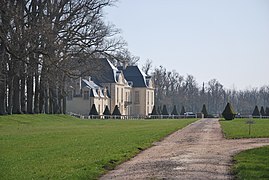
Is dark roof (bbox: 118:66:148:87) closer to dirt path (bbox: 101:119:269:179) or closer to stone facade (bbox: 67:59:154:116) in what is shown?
stone facade (bbox: 67:59:154:116)

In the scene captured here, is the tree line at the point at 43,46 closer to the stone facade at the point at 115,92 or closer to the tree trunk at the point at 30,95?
the tree trunk at the point at 30,95

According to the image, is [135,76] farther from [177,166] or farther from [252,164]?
[177,166]

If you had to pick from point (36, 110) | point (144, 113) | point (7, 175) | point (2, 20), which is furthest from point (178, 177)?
point (144, 113)

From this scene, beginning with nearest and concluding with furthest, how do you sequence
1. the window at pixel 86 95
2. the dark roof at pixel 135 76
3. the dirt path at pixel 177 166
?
the dirt path at pixel 177 166, the window at pixel 86 95, the dark roof at pixel 135 76

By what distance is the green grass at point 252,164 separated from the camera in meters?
13.0

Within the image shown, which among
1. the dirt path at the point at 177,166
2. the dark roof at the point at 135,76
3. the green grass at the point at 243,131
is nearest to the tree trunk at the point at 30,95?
the green grass at the point at 243,131

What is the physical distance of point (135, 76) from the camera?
112 meters

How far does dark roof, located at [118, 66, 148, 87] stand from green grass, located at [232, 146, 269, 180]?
89864 mm

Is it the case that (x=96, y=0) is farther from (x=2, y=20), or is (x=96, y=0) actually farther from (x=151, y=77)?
(x=151, y=77)

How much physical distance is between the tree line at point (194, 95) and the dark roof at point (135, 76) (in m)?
6.06

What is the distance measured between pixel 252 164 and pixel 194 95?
128 meters

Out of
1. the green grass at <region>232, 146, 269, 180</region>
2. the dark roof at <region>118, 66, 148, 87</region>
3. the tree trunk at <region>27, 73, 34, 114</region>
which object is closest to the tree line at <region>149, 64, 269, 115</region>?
the dark roof at <region>118, 66, 148, 87</region>

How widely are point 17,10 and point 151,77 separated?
7289cm

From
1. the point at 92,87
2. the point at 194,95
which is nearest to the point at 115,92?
the point at 92,87
